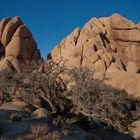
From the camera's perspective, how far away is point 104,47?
62594 millimetres

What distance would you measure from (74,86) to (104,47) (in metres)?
30.3

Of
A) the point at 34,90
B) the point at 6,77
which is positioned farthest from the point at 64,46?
the point at 34,90

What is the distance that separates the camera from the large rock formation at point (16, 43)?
2542 inches

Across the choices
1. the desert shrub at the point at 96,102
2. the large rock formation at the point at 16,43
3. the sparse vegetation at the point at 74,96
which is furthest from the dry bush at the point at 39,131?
the large rock formation at the point at 16,43

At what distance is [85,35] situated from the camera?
212 ft

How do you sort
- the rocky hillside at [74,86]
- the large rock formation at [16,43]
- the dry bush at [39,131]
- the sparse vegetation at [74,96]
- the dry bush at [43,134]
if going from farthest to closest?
1. the large rock formation at [16,43]
2. the sparse vegetation at [74,96]
3. the rocky hillside at [74,86]
4. the dry bush at [39,131]
5. the dry bush at [43,134]

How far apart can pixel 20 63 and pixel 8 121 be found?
3982 cm

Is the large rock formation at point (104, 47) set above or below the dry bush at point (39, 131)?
above

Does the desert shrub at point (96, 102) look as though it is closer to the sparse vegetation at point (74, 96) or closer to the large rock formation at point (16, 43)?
the sparse vegetation at point (74, 96)

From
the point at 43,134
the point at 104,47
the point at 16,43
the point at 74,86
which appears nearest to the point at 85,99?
the point at 74,86

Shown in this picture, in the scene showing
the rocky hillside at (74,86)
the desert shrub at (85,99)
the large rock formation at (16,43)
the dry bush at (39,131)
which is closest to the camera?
the dry bush at (39,131)

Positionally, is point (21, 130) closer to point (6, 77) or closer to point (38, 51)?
→ point (6, 77)

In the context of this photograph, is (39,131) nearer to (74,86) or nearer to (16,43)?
(74,86)

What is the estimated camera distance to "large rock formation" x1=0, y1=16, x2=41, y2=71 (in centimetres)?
6456
